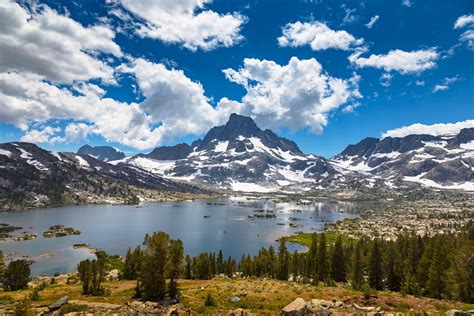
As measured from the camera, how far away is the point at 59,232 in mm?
174250

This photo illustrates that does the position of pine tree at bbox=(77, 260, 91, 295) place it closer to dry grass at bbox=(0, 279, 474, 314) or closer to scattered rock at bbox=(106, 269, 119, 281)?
dry grass at bbox=(0, 279, 474, 314)

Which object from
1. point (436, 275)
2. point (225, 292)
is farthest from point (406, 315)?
point (436, 275)

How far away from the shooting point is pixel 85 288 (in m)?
50.0

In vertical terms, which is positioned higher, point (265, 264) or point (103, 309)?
point (103, 309)

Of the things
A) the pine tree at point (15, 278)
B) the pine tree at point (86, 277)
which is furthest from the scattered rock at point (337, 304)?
the pine tree at point (15, 278)

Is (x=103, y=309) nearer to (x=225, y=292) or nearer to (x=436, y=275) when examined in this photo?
(x=225, y=292)

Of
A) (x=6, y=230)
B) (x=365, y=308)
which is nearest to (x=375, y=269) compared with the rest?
(x=365, y=308)

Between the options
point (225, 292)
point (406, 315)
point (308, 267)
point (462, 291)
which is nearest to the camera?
point (406, 315)

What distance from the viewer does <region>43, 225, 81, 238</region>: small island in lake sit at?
16920 cm

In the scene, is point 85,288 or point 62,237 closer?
point 85,288

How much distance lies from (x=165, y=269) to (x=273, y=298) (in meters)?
15.5

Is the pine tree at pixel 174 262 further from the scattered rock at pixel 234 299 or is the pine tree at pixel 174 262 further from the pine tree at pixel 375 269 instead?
the pine tree at pixel 375 269

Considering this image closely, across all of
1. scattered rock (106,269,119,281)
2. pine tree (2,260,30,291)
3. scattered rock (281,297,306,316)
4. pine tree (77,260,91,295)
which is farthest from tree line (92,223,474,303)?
pine tree (2,260,30,291)

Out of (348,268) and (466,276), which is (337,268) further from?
(466,276)
